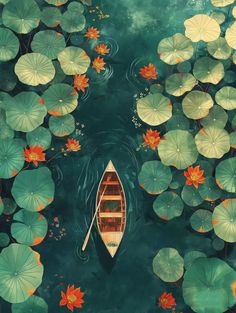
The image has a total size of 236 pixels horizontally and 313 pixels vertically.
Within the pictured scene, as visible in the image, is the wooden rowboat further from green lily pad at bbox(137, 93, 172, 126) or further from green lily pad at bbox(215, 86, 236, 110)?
green lily pad at bbox(215, 86, 236, 110)

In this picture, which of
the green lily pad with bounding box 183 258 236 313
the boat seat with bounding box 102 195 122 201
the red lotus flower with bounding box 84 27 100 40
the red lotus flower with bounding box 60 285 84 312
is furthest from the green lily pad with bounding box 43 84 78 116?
the green lily pad with bounding box 183 258 236 313

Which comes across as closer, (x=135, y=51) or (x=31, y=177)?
(x=31, y=177)

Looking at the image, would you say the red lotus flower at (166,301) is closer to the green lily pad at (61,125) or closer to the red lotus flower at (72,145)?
the red lotus flower at (72,145)

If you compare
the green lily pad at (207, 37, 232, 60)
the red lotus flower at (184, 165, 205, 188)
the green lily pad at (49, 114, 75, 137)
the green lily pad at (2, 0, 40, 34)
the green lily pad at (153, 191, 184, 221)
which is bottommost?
the green lily pad at (153, 191, 184, 221)

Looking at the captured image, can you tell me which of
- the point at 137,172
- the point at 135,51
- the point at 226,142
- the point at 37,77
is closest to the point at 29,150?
the point at 37,77

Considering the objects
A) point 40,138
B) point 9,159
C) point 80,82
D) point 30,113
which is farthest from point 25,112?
point 80,82

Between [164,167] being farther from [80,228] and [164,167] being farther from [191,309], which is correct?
[191,309]

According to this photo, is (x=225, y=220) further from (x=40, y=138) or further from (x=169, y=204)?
(x=40, y=138)
